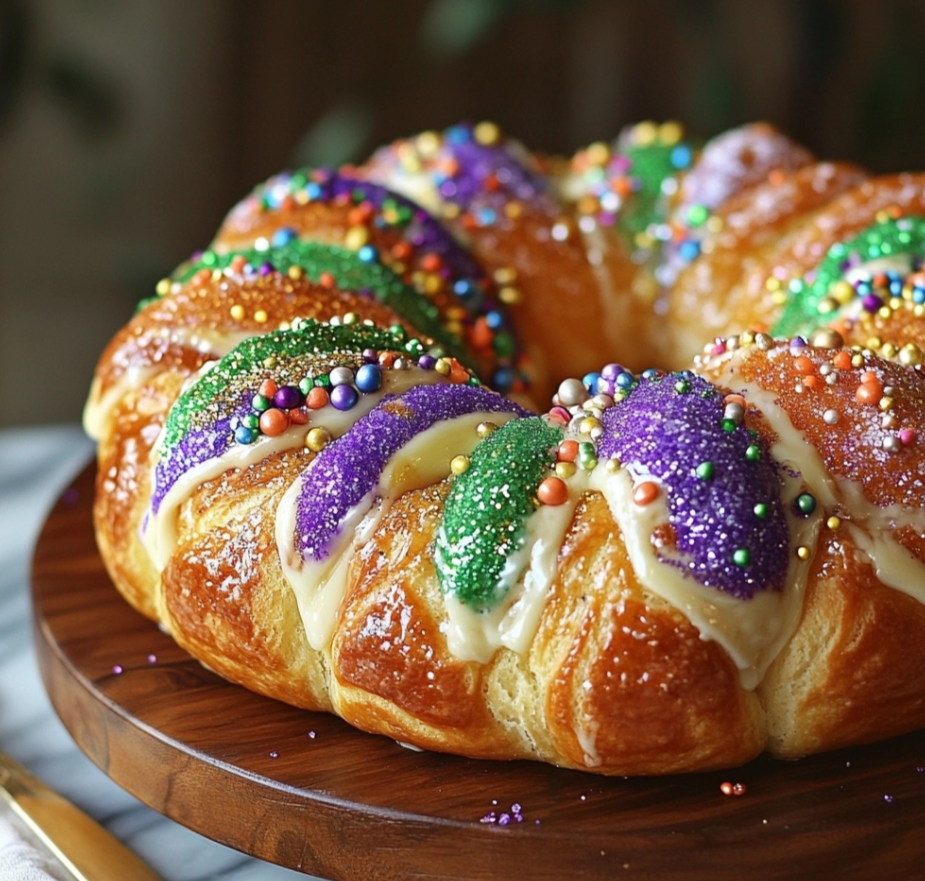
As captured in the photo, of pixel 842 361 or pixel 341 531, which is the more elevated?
pixel 842 361

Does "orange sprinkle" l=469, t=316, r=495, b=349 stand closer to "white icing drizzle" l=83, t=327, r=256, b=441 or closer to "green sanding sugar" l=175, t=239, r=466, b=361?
"green sanding sugar" l=175, t=239, r=466, b=361

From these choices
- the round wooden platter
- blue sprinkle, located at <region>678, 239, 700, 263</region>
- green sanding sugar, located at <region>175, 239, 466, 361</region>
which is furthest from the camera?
blue sprinkle, located at <region>678, 239, 700, 263</region>

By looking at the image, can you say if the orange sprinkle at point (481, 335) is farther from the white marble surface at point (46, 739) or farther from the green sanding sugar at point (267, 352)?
the white marble surface at point (46, 739)

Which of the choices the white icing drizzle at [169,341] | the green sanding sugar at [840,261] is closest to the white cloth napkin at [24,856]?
the white icing drizzle at [169,341]

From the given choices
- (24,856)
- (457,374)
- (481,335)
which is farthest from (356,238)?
(24,856)

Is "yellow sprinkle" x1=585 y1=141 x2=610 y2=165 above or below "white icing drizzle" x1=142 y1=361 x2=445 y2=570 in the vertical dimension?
above

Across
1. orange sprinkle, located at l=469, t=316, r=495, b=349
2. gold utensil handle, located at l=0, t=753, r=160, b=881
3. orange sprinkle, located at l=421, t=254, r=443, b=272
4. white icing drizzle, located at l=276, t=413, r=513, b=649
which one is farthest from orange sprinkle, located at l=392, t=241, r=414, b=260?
gold utensil handle, located at l=0, t=753, r=160, b=881

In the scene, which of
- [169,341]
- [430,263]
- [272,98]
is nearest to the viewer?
[169,341]

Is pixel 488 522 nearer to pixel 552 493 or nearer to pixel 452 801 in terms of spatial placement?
pixel 552 493
